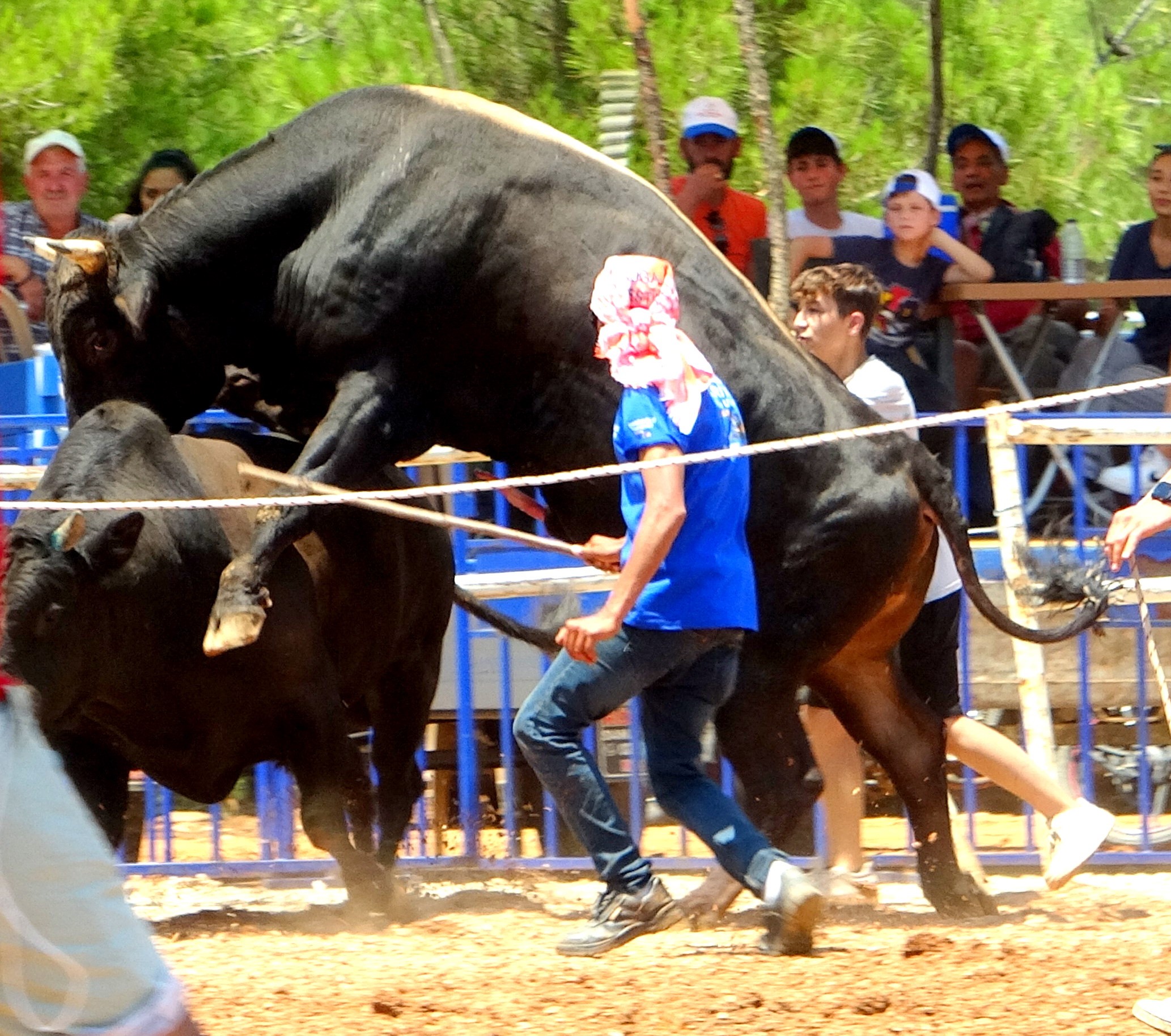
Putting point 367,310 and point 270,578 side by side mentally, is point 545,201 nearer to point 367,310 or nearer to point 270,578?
point 367,310

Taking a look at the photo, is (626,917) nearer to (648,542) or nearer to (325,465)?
(648,542)

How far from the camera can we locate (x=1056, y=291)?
773 centimetres

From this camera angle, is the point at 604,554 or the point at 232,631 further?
the point at 232,631

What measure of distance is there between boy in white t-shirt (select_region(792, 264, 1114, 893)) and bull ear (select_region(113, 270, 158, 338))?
203 centimetres

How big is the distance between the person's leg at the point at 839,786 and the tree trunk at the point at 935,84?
12.8 feet

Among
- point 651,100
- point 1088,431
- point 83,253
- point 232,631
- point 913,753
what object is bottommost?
point 913,753

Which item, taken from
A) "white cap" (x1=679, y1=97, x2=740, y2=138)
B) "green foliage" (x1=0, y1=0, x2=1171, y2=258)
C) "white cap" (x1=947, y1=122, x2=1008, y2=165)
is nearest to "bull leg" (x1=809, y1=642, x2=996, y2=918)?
"white cap" (x1=679, y1=97, x2=740, y2=138)

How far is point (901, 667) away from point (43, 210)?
13.5ft

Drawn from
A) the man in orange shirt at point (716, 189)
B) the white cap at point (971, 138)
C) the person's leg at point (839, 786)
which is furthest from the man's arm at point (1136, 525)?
the white cap at point (971, 138)

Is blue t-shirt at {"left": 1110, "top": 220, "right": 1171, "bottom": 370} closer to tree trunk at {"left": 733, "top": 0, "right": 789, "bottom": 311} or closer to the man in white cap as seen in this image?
tree trunk at {"left": 733, "top": 0, "right": 789, "bottom": 311}

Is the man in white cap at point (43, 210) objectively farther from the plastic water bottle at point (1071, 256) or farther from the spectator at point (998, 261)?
the plastic water bottle at point (1071, 256)

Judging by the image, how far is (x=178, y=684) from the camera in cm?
565

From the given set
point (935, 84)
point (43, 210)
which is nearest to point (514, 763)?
point (43, 210)

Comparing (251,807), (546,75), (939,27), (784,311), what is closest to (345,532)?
(784,311)
